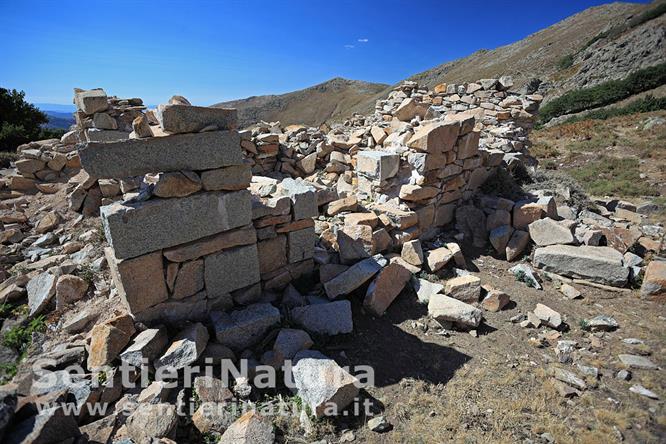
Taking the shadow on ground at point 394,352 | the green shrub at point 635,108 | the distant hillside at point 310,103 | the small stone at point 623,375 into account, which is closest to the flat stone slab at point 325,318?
the shadow on ground at point 394,352

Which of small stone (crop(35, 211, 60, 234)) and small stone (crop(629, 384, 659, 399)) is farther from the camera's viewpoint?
small stone (crop(35, 211, 60, 234))

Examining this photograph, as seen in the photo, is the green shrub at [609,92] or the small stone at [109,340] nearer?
the small stone at [109,340]

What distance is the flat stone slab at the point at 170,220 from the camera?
3066 mm

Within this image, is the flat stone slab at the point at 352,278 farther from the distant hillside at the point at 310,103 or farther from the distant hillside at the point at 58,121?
the distant hillside at the point at 310,103

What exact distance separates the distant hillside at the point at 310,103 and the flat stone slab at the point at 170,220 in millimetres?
45997

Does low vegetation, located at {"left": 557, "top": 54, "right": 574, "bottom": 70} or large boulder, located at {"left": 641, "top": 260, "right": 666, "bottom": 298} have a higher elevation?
low vegetation, located at {"left": 557, "top": 54, "right": 574, "bottom": 70}

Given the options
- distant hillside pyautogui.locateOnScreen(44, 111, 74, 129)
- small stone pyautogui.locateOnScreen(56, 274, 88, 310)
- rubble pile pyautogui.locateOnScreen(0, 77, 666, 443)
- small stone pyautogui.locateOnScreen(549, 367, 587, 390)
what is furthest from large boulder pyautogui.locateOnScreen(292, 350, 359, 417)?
distant hillside pyautogui.locateOnScreen(44, 111, 74, 129)

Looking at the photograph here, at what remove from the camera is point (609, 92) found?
2392cm

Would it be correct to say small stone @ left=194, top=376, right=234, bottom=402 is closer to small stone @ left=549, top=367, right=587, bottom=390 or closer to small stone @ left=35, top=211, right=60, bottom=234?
small stone @ left=549, top=367, right=587, bottom=390

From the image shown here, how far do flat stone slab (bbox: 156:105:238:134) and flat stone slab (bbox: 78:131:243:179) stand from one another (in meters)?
0.08

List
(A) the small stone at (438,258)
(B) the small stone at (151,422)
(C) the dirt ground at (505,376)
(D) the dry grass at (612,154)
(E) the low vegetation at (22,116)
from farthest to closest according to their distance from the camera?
1. (E) the low vegetation at (22,116)
2. (D) the dry grass at (612,154)
3. (A) the small stone at (438,258)
4. (C) the dirt ground at (505,376)
5. (B) the small stone at (151,422)

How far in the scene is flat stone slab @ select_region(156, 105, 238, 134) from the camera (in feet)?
10.2

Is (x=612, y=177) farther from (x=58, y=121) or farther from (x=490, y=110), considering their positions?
(x=58, y=121)

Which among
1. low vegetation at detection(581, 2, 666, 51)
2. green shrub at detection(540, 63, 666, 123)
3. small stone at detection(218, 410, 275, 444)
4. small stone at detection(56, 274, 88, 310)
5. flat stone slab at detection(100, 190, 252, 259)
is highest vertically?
low vegetation at detection(581, 2, 666, 51)
